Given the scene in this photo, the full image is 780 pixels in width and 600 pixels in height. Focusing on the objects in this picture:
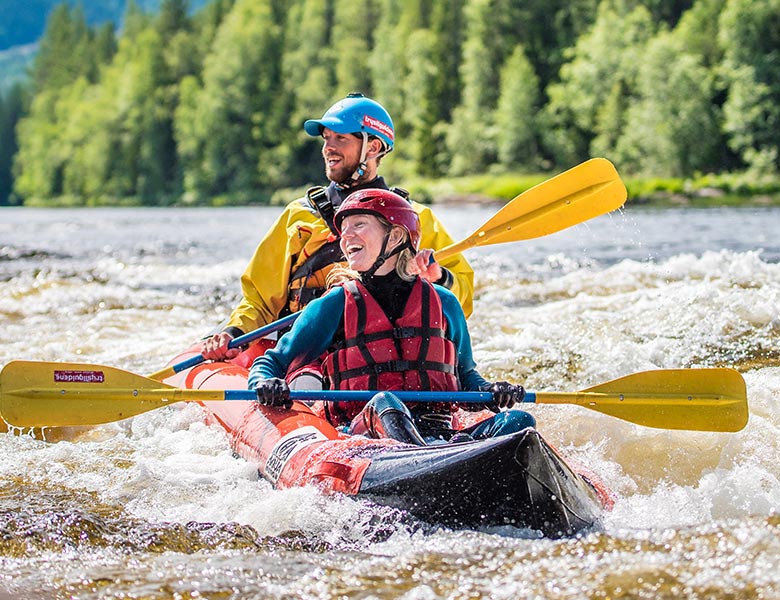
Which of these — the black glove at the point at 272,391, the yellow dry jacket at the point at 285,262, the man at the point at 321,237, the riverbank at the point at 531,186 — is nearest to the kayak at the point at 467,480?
the black glove at the point at 272,391

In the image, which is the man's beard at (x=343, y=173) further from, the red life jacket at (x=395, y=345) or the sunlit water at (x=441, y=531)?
the sunlit water at (x=441, y=531)

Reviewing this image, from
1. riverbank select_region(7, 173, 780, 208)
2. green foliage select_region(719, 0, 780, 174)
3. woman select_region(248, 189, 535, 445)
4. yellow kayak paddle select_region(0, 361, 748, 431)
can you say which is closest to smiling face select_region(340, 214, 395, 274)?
woman select_region(248, 189, 535, 445)

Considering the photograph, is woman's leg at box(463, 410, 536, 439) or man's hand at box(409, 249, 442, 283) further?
man's hand at box(409, 249, 442, 283)

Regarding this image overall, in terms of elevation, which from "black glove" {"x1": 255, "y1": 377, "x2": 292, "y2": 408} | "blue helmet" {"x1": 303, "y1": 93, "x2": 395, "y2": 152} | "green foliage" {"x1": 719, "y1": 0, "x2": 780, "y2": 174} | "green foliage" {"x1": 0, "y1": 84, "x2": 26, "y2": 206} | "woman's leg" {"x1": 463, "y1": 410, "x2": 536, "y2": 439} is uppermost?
"green foliage" {"x1": 0, "y1": 84, "x2": 26, "y2": 206}

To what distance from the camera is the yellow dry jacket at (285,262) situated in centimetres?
514

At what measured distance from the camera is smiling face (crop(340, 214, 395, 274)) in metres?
3.83

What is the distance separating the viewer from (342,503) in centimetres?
338

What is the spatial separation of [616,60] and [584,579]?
42.7m

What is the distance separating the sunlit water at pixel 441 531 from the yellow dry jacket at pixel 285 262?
0.58m

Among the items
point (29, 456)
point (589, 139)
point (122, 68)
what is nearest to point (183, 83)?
point (122, 68)

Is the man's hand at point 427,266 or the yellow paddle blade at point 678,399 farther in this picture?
the man's hand at point 427,266

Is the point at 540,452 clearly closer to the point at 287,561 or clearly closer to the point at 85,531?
the point at 287,561

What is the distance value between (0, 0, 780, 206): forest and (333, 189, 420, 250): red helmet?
28.9 metres

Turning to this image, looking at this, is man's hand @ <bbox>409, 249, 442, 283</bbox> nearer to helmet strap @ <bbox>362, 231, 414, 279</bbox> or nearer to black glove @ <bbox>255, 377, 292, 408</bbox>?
helmet strap @ <bbox>362, 231, 414, 279</bbox>
